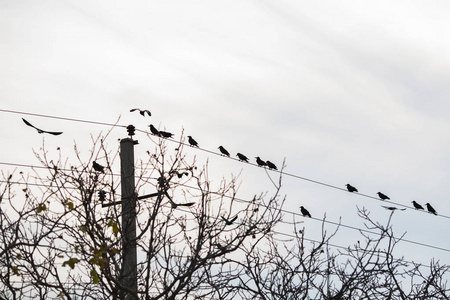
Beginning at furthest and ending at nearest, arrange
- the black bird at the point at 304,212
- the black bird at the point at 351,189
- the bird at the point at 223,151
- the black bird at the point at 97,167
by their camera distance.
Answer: the black bird at the point at 351,189, the black bird at the point at 304,212, the bird at the point at 223,151, the black bird at the point at 97,167

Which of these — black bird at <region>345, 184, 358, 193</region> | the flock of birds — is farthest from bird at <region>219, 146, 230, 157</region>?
black bird at <region>345, 184, 358, 193</region>

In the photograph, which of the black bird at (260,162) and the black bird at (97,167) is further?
the black bird at (260,162)

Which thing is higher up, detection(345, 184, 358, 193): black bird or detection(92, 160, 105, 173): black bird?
detection(345, 184, 358, 193): black bird

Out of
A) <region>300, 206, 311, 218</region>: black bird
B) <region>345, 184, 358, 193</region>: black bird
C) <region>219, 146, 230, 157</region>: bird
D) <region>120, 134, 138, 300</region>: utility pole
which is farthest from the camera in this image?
<region>345, 184, 358, 193</region>: black bird

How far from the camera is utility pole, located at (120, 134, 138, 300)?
11.1 metres

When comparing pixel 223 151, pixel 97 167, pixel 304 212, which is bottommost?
pixel 97 167

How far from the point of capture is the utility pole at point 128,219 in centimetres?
1115

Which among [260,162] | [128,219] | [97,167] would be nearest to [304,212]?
[260,162]

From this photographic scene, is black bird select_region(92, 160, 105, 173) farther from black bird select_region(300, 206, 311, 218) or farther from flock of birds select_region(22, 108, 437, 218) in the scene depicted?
black bird select_region(300, 206, 311, 218)

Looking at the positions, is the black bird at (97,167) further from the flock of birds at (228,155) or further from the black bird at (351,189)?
the black bird at (351,189)

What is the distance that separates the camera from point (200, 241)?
11.9 meters

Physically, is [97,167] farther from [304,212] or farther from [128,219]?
[304,212]

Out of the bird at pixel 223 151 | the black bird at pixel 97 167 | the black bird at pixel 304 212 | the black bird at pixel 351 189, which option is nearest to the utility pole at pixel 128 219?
the black bird at pixel 97 167

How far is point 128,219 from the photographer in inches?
452
